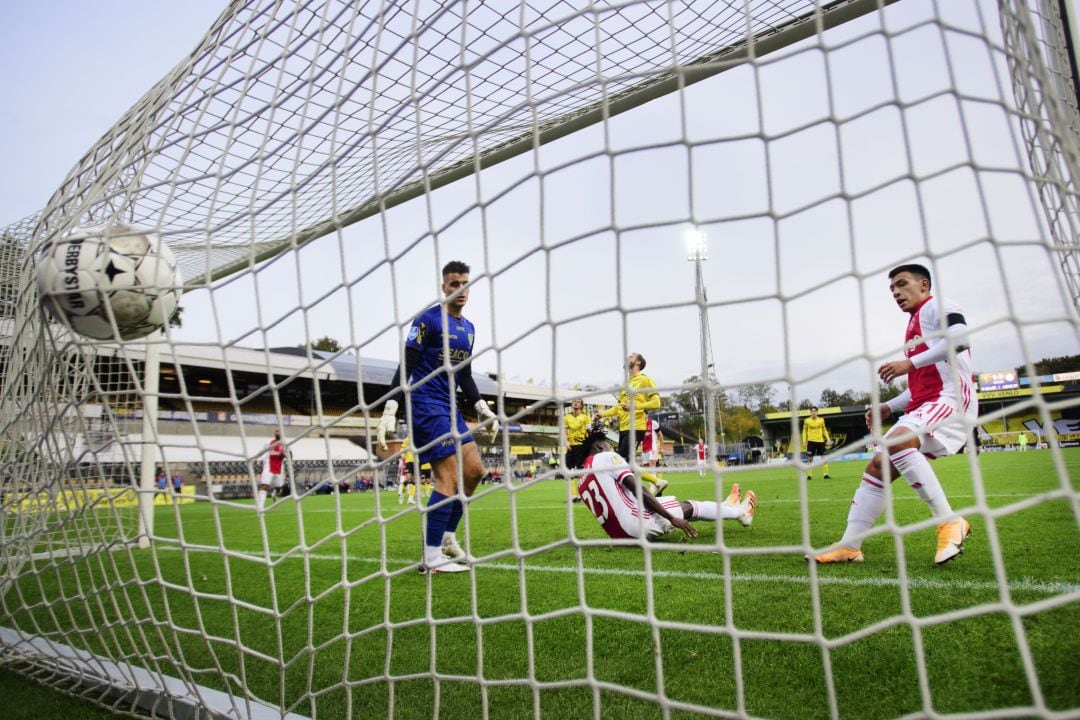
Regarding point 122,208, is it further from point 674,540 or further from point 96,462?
point 674,540

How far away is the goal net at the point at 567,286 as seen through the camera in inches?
55.7

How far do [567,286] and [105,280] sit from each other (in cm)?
→ 170

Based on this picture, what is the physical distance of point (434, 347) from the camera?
12.0ft

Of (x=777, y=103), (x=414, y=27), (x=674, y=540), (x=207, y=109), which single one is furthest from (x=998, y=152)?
(x=674, y=540)

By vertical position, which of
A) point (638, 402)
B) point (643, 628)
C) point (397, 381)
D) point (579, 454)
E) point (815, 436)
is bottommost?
point (643, 628)

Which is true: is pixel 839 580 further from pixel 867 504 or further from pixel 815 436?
pixel 815 436

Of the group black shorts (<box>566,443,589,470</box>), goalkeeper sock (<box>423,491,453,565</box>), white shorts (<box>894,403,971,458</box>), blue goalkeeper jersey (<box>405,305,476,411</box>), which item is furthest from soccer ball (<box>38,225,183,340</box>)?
white shorts (<box>894,403,971,458</box>)

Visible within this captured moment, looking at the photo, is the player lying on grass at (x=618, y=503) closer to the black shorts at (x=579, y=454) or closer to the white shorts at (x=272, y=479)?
the black shorts at (x=579, y=454)

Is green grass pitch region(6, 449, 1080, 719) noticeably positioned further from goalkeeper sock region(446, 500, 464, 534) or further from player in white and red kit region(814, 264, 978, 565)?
goalkeeper sock region(446, 500, 464, 534)

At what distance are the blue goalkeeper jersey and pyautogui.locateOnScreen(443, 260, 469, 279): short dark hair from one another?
0.74 feet

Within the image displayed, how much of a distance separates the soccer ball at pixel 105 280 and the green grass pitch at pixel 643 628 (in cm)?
76

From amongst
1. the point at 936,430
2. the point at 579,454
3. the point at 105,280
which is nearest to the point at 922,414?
the point at 936,430

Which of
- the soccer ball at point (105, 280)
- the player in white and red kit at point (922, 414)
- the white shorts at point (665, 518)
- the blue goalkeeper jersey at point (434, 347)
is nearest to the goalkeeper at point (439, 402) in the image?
the blue goalkeeper jersey at point (434, 347)

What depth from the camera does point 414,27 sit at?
2203 mm
